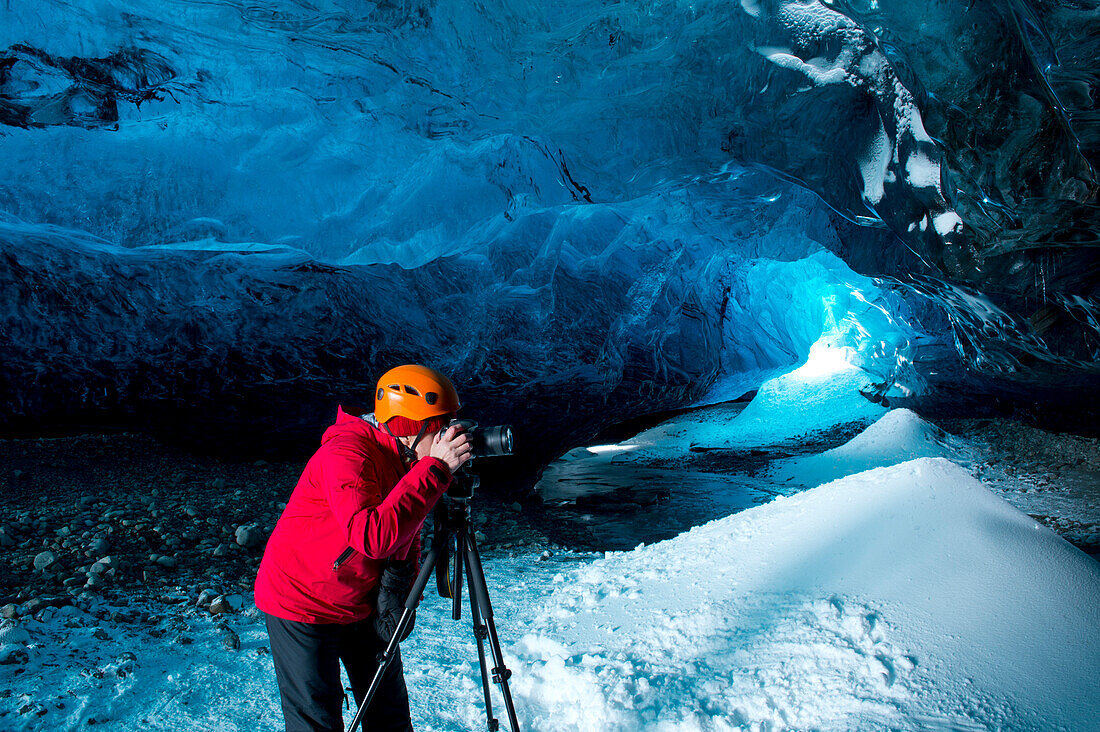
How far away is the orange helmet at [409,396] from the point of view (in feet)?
5.04

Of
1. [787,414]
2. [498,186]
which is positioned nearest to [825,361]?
[787,414]

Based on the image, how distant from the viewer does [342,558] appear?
137cm

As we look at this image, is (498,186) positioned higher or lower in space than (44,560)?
higher

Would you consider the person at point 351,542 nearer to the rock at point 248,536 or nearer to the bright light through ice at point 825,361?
the rock at point 248,536

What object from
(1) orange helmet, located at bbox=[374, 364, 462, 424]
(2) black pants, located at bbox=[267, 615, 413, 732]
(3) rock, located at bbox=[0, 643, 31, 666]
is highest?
(1) orange helmet, located at bbox=[374, 364, 462, 424]

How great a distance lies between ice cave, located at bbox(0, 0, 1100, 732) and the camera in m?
2.27

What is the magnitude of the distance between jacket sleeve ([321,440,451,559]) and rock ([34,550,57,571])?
10.5 feet

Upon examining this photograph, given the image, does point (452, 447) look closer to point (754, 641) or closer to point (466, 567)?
point (466, 567)

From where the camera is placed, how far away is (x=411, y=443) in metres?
1.57

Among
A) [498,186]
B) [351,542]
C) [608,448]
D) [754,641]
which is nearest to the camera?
[351,542]

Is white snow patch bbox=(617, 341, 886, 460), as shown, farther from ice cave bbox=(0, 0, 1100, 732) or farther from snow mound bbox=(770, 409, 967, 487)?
ice cave bbox=(0, 0, 1100, 732)

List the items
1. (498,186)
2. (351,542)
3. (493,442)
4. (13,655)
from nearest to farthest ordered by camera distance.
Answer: (351,542) → (493,442) → (13,655) → (498,186)

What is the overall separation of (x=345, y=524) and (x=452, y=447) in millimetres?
290

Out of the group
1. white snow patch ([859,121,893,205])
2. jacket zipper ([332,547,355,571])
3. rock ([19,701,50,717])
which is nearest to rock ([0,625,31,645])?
rock ([19,701,50,717])
